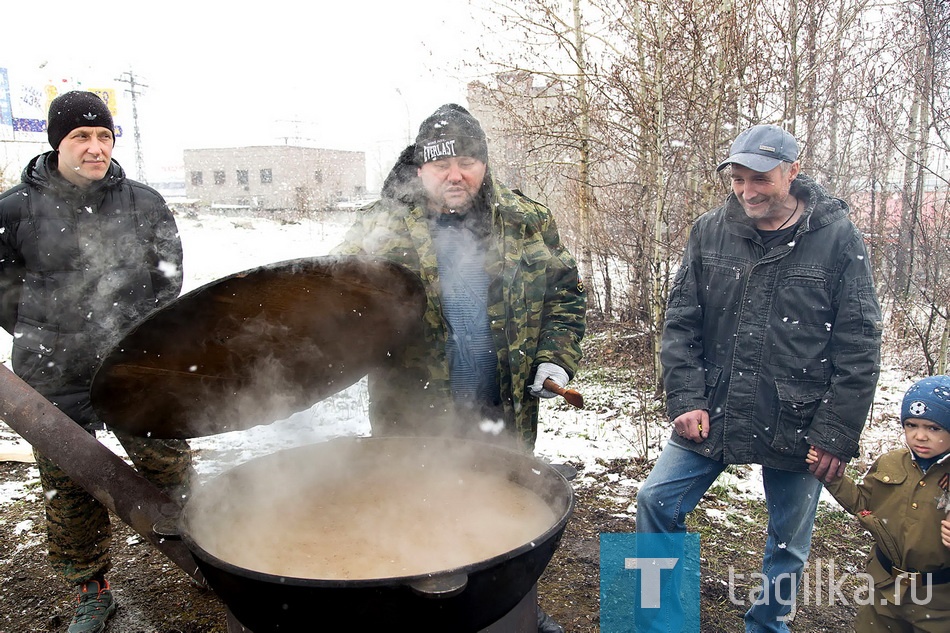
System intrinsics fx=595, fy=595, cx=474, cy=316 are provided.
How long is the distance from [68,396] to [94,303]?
416 millimetres

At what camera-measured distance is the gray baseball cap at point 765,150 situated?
2256 mm

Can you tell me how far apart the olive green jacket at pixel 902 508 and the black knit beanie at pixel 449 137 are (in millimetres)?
1902

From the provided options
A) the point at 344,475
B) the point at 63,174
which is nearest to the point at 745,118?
the point at 344,475

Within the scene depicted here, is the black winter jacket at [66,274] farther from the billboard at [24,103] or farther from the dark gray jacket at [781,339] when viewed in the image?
the billboard at [24,103]

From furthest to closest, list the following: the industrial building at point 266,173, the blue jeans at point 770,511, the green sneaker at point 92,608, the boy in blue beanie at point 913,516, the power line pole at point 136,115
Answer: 1. the industrial building at point 266,173
2. the power line pole at point 136,115
3. the green sneaker at point 92,608
4. the blue jeans at point 770,511
5. the boy in blue beanie at point 913,516

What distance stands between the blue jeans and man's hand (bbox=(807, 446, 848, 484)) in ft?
0.39

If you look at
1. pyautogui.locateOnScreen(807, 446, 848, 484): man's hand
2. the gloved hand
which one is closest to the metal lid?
the gloved hand

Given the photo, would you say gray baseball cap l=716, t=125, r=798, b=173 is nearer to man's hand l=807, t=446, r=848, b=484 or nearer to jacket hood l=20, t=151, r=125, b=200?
man's hand l=807, t=446, r=848, b=484

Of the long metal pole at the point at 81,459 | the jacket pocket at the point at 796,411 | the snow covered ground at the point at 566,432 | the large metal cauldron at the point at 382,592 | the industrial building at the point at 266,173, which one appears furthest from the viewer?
the industrial building at the point at 266,173

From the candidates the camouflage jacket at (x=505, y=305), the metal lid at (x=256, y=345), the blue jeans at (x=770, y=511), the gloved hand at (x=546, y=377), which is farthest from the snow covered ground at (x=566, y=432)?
the blue jeans at (x=770, y=511)

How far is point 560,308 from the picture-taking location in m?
2.59

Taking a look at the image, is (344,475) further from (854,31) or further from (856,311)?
(854,31)

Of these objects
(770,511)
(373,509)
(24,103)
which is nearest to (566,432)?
(770,511)

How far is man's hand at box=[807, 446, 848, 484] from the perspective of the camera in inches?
86.5
